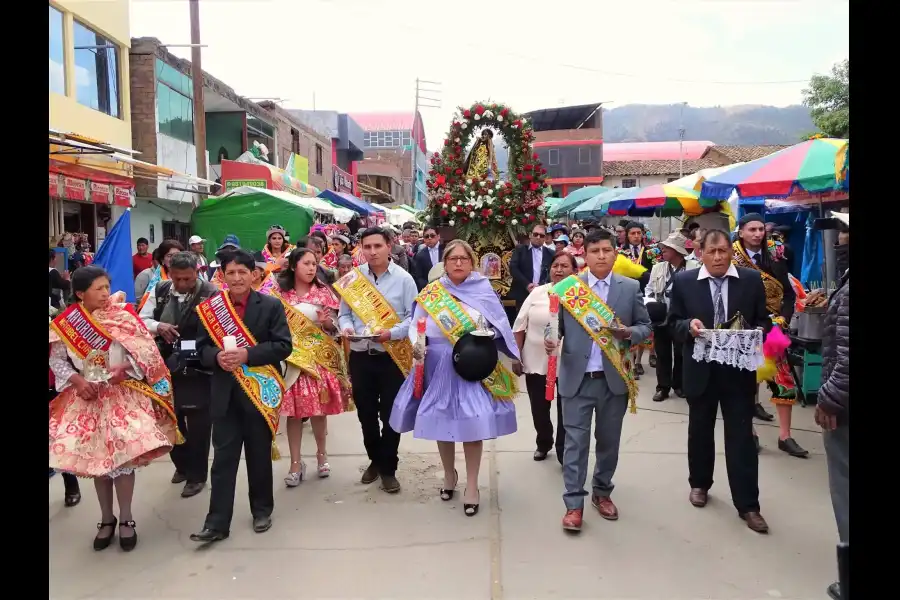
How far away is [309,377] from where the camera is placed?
5.10 m

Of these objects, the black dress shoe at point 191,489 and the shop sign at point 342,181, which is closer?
the black dress shoe at point 191,489

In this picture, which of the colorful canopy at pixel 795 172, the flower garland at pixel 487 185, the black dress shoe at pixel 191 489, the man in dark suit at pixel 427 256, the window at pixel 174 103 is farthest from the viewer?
the window at pixel 174 103

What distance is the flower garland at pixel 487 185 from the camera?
9.55m

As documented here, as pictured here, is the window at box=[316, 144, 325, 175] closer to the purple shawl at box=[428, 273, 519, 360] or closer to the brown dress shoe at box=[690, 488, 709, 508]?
the purple shawl at box=[428, 273, 519, 360]

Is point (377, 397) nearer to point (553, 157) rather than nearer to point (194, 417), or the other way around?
point (194, 417)

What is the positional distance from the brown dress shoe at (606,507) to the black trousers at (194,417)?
2.78 meters

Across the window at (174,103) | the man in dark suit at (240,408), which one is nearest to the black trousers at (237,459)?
the man in dark suit at (240,408)

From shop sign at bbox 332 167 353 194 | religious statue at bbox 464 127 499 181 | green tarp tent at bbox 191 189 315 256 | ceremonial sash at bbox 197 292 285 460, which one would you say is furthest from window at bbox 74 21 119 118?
shop sign at bbox 332 167 353 194

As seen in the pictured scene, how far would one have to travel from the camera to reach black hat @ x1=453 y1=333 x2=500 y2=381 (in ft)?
14.2

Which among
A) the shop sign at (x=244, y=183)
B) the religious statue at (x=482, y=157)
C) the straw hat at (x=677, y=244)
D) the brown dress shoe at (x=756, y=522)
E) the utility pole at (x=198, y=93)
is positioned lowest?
the brown dress shoe at (x=756, y=522)

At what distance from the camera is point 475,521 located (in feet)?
14.3

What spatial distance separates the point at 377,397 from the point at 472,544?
143 cm

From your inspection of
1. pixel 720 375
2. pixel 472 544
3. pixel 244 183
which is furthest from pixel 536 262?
pixel 244 183

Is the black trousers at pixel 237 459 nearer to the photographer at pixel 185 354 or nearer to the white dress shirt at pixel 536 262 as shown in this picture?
the photographer at pixel 185 354
